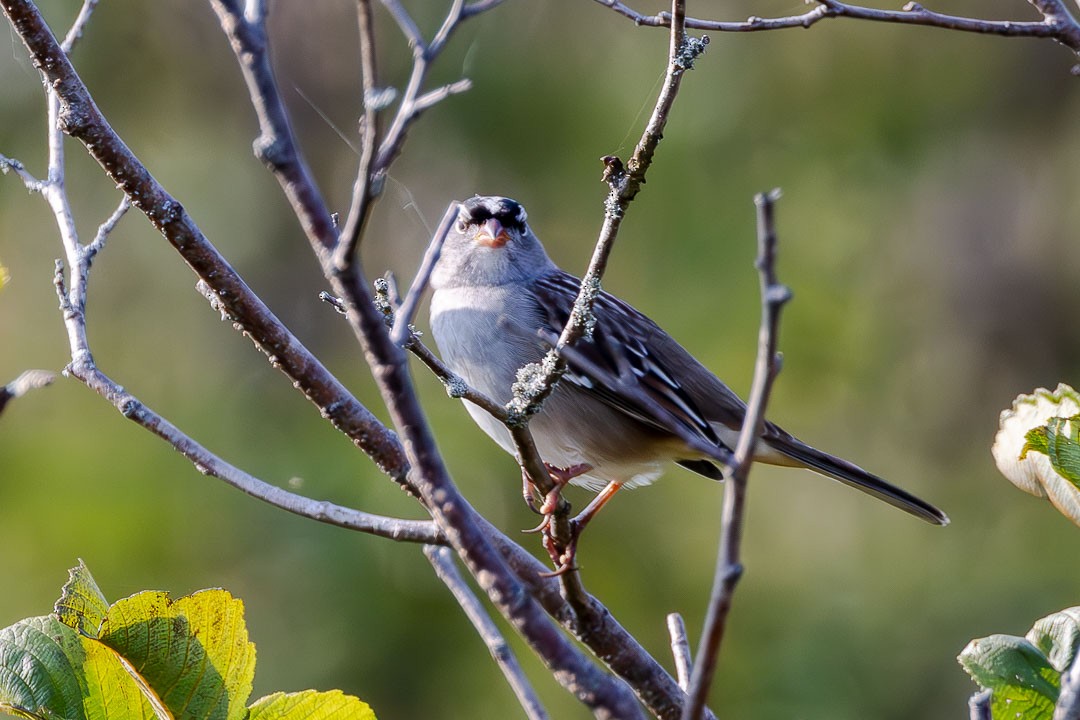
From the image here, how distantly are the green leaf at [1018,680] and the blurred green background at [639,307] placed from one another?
3.36 meters

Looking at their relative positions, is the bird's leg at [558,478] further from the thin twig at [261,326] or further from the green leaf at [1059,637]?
the green leaf at [1059,637]

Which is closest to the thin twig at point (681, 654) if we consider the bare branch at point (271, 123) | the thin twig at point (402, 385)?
the thin twig at point (402, 385)

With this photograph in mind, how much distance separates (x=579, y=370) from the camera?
3.52 metres

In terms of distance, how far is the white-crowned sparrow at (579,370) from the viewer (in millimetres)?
3553

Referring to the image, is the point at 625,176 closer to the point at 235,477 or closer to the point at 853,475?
the point at 235,477

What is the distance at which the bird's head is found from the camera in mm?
3986

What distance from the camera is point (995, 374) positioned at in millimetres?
6695

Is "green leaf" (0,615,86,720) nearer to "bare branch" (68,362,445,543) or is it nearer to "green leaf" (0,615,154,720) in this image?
"green leaf" (0,615,154,720)

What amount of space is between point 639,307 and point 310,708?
14.5 feet

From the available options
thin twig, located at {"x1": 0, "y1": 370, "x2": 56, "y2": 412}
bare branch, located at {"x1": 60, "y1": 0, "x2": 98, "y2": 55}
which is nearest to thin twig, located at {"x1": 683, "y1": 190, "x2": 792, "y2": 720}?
thin twig, located at {"x1": 0, "y1": 370, "x2": 56, "y2": 412}

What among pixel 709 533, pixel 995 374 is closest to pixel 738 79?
pixel 995 374

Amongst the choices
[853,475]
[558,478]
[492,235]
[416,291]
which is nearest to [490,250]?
[492,235]

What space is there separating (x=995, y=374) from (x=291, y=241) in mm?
4178

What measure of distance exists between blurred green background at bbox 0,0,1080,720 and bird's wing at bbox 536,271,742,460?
152 cm
